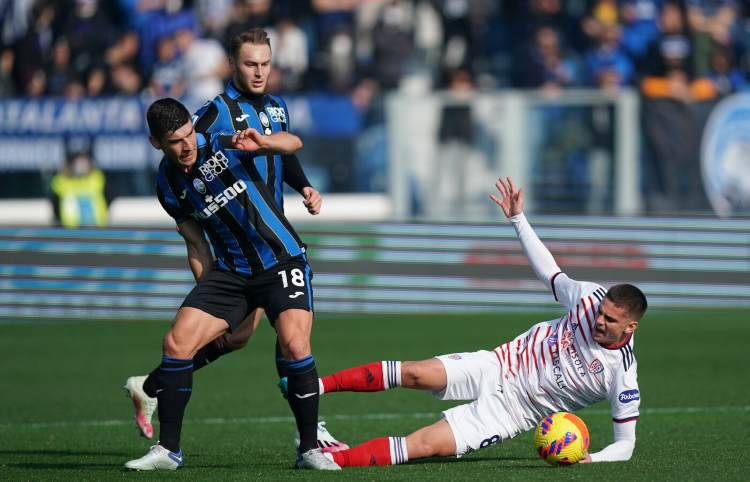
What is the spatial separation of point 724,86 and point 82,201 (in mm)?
9466

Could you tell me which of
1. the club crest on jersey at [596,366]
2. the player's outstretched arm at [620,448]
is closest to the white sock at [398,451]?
the player's outstretched arm at [620,448]

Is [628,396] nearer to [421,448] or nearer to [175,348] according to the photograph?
[421,448]

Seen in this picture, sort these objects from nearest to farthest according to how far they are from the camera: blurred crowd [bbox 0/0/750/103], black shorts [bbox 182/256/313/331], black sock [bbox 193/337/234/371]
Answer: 1. black shorts [bbox 182/256/313/331]
2. black sock [bbox 193/337/234/371]
3. blurred crowd [bbox 0/0/750/103]

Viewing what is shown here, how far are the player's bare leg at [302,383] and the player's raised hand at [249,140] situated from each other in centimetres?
99

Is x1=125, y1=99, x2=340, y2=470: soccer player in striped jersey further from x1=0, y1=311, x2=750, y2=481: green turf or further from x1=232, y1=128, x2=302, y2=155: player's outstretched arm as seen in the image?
x1=0, y1=311, x2=750, y2=481: green turf

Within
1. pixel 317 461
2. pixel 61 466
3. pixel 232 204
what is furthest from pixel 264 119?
pixel 61 466

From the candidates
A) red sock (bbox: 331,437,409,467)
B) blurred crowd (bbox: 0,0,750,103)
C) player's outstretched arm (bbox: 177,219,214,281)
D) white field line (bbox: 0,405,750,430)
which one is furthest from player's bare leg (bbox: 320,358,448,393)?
blurred crowd (bbox: 0,0,750,103)

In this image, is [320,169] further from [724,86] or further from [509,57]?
[724,86]

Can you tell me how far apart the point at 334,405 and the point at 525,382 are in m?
3.49

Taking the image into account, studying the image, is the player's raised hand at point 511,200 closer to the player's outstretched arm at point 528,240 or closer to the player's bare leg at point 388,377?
the player's outstretched arm at point 528,240

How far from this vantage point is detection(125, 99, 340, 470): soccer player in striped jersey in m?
7.27

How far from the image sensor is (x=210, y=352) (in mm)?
8156

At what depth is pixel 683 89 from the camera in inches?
747

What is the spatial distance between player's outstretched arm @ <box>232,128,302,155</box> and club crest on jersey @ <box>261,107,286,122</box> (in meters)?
0.49
